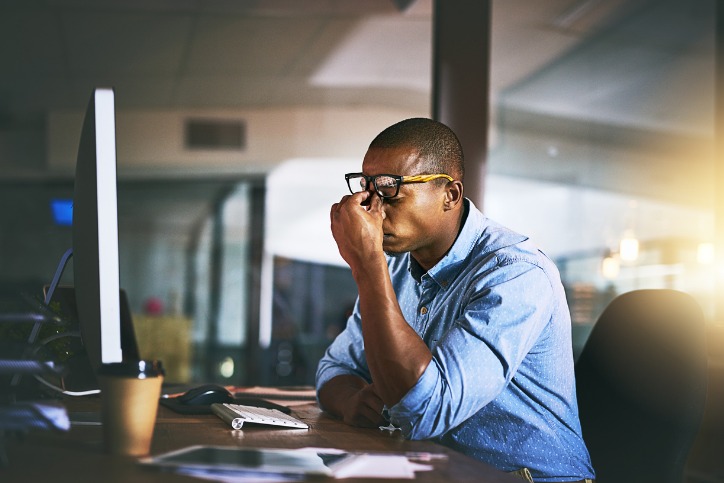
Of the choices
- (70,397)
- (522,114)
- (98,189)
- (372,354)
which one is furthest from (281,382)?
(98,189)

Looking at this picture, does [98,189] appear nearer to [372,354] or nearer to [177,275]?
[372,354]

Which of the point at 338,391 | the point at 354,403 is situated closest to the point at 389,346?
the point at 354,403

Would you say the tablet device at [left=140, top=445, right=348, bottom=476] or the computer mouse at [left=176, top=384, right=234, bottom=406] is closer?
the tablet device at [left=140, top=445, right=348, bottom=476]

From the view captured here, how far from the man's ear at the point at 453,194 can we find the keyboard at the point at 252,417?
0.57 metres

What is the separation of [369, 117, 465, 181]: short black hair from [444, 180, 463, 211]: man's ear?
2 cm

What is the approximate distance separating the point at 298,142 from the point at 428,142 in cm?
347

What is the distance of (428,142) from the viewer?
169 centimetres

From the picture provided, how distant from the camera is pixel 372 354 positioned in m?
1.37

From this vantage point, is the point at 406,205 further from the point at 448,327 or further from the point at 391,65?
the point at 391,65

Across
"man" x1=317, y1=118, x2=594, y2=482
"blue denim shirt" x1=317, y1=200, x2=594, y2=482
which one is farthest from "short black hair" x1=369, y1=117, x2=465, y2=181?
"blue denim shirt" x1=317, y1=200, x2=594, y2=482

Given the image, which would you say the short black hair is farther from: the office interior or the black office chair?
the office interior

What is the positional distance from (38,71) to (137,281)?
4.72ft

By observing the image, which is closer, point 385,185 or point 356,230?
point 356,230

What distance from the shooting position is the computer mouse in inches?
63.3
